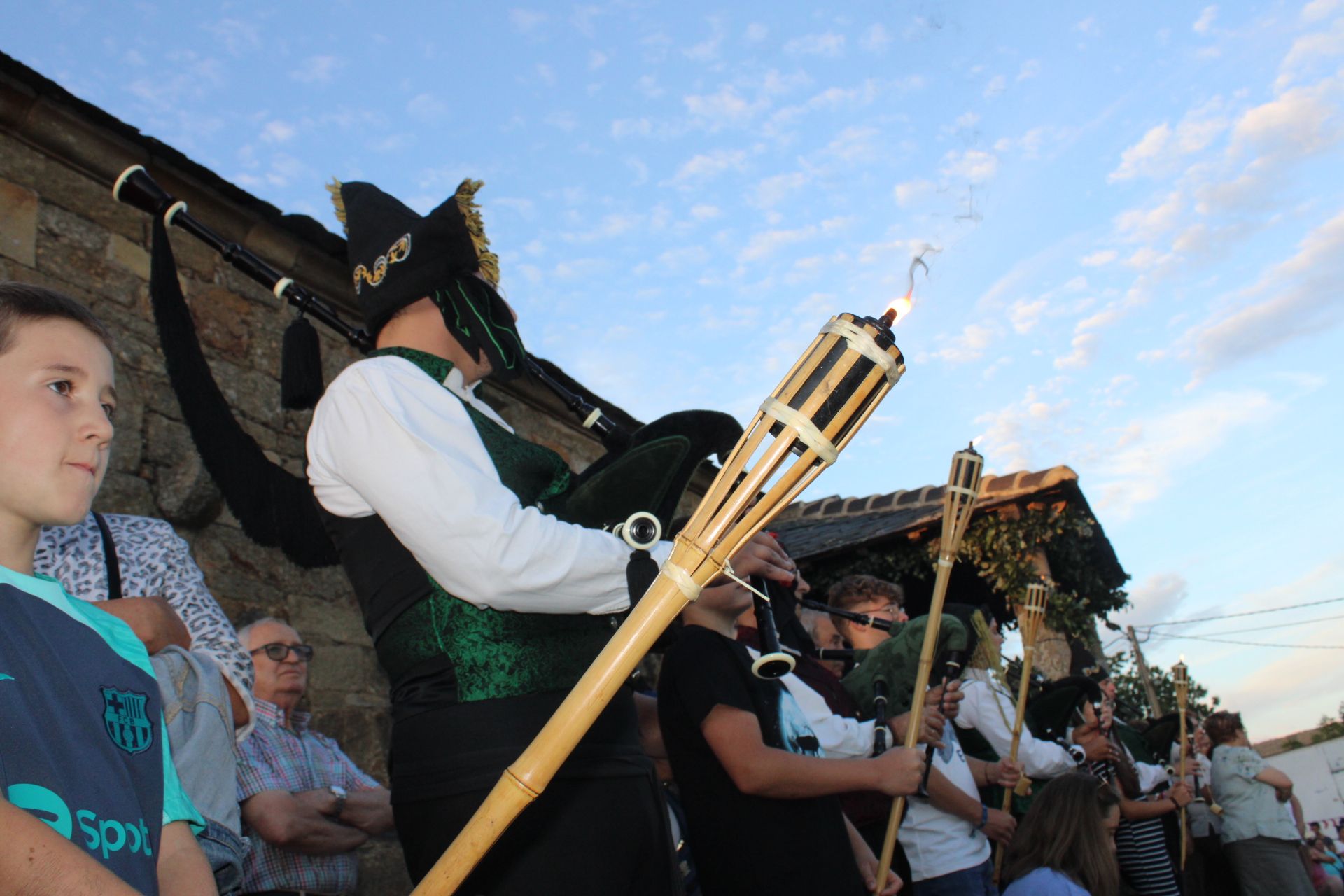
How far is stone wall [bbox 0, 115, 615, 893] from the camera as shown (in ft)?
12.8

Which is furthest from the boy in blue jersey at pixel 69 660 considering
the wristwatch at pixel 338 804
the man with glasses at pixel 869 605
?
the man with glasses at pixel 869 605

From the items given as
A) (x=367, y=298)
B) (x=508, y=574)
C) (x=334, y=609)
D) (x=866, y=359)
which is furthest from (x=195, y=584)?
Answer: (x=334, y=609)

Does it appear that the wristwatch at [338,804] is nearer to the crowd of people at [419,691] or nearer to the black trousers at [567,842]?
the crowd of people at [419,691]

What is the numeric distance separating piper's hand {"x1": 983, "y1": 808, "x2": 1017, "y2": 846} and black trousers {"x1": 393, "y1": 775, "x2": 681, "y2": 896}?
2868 mm

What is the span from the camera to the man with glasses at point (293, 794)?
278 centimetres

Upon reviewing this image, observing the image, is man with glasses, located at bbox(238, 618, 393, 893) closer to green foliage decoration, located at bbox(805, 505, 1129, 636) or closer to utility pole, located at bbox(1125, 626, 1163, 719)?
green foliage decoration, located at bbox(805, 505, 1129, 636)

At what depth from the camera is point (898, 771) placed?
294cm

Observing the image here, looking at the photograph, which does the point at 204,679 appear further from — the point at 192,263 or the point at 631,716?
the point at 192,263

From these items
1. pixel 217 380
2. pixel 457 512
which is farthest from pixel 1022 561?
pixel 457 512

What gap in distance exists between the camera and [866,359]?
4.57ft

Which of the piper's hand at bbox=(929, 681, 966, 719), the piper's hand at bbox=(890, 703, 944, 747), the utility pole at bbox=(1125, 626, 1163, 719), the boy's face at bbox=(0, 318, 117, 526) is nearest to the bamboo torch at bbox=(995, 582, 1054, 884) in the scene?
the piper's hand at bbox=(929, 681, 966, 719)

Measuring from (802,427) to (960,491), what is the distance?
8.56 ft

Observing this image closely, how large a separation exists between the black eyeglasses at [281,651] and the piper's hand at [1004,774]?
2993 millimetres

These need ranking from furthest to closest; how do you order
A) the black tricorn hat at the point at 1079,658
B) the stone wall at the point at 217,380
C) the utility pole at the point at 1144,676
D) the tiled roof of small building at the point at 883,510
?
the utility pole at the point at 1144,676 → the black tricorn hat at the point at 1079,658 → the tiled roof of small building at the point at 883,510 → the stone wall at the point at 217,380
